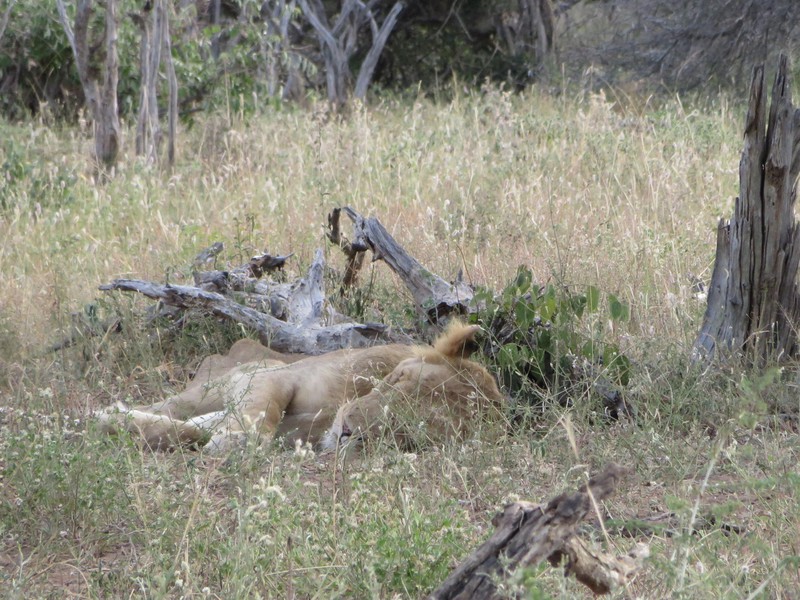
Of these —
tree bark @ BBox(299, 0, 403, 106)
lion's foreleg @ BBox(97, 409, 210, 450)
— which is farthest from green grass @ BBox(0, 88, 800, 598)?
tree bark @ BBox(299, 0, 403, 106)

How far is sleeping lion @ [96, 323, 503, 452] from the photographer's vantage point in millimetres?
3846

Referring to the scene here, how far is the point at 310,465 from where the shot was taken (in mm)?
3867

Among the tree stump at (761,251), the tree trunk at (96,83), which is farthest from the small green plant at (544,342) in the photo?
the tree trunk at (96,83)

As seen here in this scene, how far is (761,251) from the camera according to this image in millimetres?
4379

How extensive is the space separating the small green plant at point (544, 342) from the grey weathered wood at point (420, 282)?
8.3 inches

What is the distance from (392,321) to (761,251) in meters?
1.79

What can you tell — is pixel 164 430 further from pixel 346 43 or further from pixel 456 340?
pixel 346 43

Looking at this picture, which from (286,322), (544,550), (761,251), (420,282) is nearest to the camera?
(544,550)

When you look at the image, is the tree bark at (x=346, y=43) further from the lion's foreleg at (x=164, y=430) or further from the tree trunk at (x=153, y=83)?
the lion's foreleg at (x=164, y=430)

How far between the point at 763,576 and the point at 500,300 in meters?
2.11

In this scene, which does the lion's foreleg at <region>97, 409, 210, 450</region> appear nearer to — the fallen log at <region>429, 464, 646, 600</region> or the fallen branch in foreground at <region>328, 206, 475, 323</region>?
the fallen branch in foreground at <region>328, 206, 475, 323</region>

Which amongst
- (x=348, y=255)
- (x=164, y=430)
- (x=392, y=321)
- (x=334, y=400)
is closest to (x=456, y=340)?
(x=334, y=400)

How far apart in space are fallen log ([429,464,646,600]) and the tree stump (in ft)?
7.61

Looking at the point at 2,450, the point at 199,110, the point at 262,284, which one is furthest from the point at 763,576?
the point at 199,110
